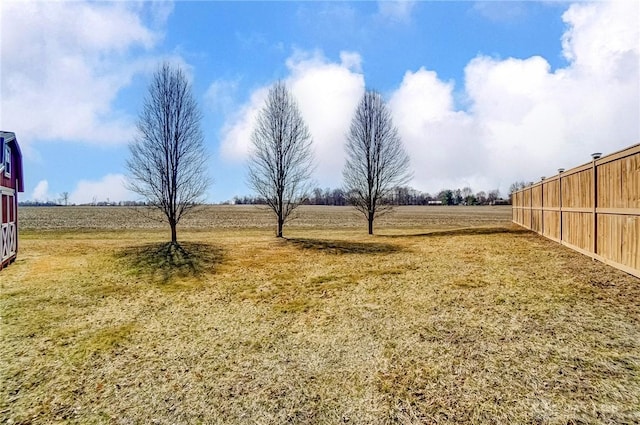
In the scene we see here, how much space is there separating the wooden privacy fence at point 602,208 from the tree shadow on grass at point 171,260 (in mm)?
10146

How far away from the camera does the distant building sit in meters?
10.7

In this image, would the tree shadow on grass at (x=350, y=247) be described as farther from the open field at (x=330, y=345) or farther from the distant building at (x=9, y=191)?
the distant building at (x=9, y=191)

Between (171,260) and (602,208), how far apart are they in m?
12.6

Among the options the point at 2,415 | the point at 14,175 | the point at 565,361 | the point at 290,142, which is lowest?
the point at 2,415

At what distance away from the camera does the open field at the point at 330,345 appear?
361cm

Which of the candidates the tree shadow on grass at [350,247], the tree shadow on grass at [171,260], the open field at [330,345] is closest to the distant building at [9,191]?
the open field at [330,345]

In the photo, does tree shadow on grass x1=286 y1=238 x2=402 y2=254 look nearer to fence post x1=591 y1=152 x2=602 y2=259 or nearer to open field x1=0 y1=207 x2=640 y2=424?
open field x1=0 y1=207 x2=640 y2=424

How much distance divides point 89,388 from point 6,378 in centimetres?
130

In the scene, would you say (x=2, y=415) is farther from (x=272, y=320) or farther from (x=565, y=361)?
(x=565, y=361)

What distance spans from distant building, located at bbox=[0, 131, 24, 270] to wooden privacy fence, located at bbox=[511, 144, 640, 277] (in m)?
16.2

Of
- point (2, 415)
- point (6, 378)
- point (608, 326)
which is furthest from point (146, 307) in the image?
point (608, 326)

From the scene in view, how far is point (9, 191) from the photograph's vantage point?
11836 mm

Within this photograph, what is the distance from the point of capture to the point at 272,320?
244 inches

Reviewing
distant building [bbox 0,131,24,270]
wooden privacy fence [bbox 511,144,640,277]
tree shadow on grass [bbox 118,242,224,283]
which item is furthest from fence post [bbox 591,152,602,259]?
distant building [bbox 0,131,24,270]
